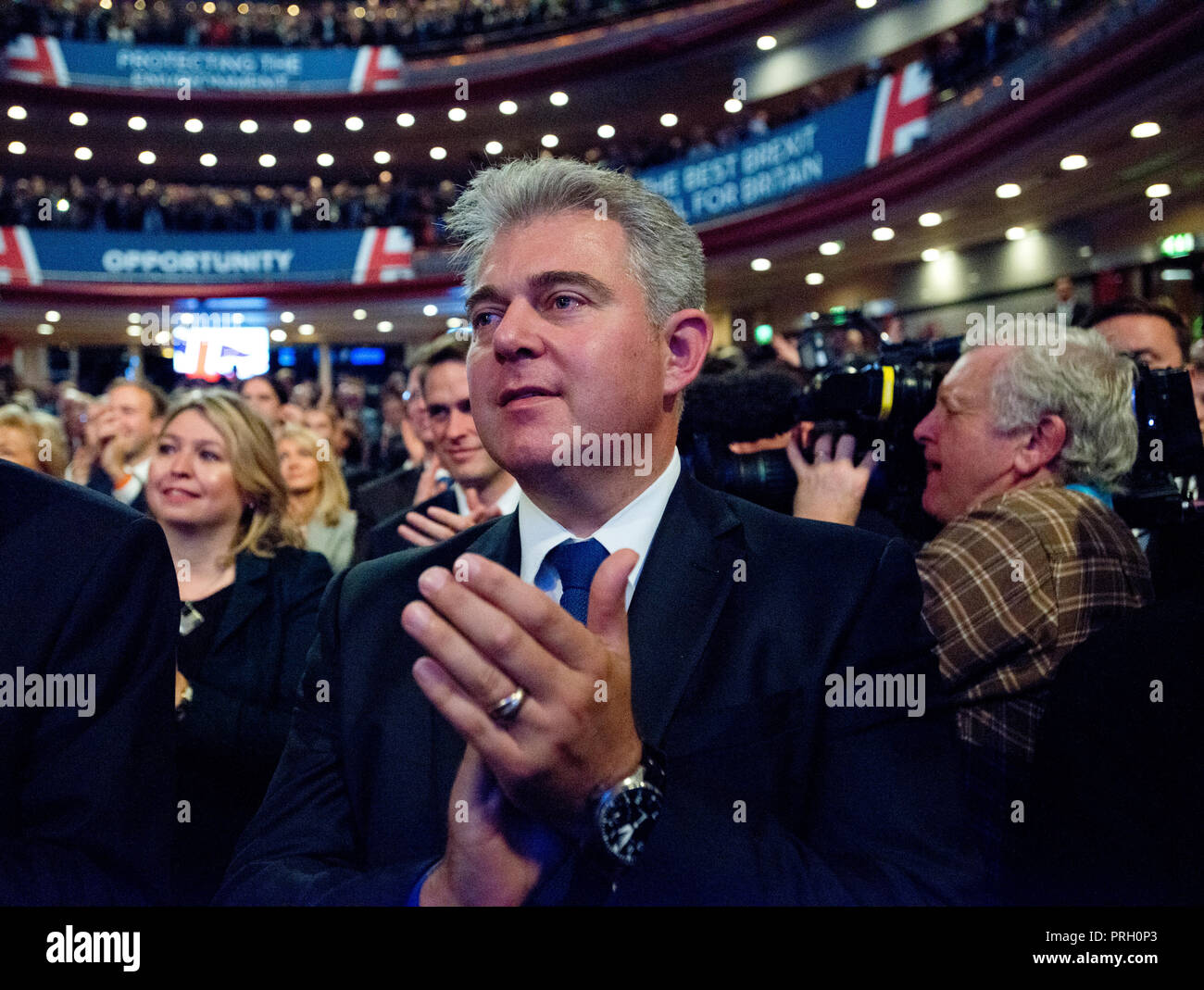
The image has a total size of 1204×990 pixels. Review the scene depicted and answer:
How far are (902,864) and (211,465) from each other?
1.87 metres

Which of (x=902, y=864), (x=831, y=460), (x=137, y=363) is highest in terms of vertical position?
(x=137, y=363)

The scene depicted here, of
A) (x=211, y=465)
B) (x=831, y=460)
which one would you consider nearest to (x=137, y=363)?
(x=211, y=465)

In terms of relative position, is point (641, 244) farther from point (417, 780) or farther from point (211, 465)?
point (211, 465)

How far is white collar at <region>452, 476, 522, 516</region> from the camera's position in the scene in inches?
102

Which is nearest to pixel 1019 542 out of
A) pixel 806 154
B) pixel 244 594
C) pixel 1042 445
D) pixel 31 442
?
pixel 1042 445

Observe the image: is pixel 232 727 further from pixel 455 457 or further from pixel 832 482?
pixel 832 482

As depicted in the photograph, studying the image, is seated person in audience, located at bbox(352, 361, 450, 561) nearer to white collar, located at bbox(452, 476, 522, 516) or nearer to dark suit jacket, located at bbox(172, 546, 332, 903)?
white collar, located at bbox(452, 476, 522, 516)

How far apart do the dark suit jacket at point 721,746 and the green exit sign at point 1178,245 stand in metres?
7.75

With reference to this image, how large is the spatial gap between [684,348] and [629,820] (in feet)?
2.00

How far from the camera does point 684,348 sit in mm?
1220

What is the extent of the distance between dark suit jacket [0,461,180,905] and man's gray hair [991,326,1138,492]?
139 cm

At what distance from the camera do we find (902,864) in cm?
96

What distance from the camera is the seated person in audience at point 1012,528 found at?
59.9 inches

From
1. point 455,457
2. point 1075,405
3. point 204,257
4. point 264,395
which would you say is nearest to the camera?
point 1075,405
